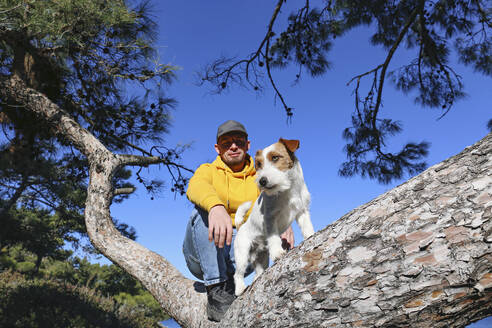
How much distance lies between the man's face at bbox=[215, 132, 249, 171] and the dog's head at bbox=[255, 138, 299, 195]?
602 mm

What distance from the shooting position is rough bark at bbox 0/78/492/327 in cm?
95

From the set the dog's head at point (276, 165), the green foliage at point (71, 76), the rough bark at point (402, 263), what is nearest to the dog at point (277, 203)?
the dog's head at point (276, 165)

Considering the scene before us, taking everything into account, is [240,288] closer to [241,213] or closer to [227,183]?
[241,213]

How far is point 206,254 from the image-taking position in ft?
6.82

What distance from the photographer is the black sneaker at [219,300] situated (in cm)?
196

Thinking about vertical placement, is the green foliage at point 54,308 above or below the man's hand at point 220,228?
above

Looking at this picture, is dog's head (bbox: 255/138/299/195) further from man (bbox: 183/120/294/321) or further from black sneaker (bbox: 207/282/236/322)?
black sneaker (bbox: 207/282/236/322)

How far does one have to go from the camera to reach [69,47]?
3.91 meters

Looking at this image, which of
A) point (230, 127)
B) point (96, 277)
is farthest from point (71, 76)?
point (96, 277)

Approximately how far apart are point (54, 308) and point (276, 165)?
9.40 metres

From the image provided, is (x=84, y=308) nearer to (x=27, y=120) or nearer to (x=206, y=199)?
(x=27, y=120)

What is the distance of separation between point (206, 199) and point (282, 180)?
0.56 metres

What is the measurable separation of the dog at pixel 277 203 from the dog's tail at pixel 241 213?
8.9 inches

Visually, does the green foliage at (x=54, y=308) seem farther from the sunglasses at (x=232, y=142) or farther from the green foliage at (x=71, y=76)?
the sunglasses at (x=232, y=142)
